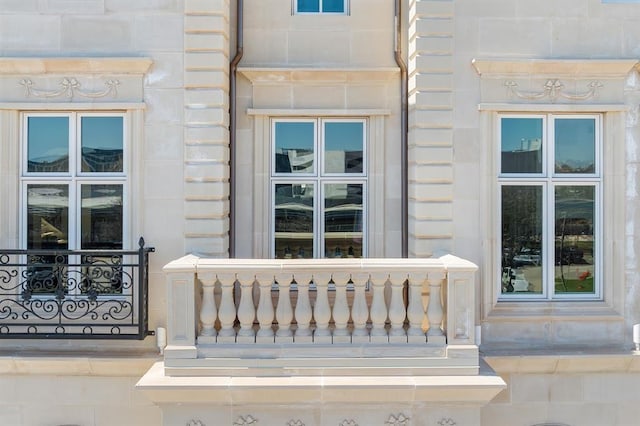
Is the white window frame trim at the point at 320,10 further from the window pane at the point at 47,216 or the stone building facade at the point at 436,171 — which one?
the window pane at the point at 47,216

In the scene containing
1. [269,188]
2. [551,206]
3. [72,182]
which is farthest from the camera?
[269,188]

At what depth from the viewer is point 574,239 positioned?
21.3ft

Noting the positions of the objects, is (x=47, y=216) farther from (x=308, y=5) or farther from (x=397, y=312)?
(x=397, y=312)

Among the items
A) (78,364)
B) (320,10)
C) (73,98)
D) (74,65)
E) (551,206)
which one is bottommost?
(78,364)

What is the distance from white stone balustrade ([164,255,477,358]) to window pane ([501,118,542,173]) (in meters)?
1.80

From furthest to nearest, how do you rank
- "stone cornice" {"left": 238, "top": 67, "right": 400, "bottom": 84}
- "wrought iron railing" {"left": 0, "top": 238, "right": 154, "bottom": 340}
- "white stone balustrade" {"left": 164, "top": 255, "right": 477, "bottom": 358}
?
"stone cornice" {"left": 238, "top": 67, "right": 400, "bottom": 84} < "wrought iron railing" {"left": 0, "top": 238, "right": 154, "bottom": 340} < "white stone balustrade" {"left": 164, "top": 255, "right": 477, "bottom": 358}

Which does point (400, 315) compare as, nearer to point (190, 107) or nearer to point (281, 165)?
point (281, 165)

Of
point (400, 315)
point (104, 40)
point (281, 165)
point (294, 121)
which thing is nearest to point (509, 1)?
point (294, 121)

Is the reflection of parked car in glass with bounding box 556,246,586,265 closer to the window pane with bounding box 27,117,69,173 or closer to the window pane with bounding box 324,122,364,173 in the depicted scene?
the window pane with bounding box 324,122,364,173

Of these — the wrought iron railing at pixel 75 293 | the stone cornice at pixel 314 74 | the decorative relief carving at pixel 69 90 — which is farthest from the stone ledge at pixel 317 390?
the stone cornice at pixel 314 74

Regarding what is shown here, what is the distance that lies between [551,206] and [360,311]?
9.20ft

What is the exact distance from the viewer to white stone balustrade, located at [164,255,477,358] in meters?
5.19

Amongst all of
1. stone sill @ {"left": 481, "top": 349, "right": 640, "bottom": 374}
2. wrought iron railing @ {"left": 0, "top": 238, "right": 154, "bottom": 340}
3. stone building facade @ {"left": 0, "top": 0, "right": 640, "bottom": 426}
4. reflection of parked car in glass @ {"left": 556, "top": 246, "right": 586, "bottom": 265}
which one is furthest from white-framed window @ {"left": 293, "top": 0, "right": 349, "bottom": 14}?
stone sill @ {"left": 481, "top": 349, "right": 640, "bottom": 374}

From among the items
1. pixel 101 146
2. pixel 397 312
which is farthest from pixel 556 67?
pixel 101 146
